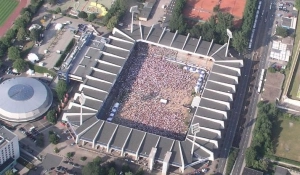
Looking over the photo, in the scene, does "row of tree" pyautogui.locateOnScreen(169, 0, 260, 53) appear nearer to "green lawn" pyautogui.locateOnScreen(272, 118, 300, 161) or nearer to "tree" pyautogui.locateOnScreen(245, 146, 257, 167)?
"green lawn" pyautogui.locateOnScreen(272, 118, 300, 161)

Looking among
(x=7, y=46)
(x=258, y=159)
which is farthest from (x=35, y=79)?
(x=258, y=159)

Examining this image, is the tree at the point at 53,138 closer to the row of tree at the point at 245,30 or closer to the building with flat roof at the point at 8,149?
the building with flat roof at the point at 8,149

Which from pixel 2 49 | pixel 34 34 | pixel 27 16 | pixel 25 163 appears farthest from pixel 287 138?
pixel 27 16

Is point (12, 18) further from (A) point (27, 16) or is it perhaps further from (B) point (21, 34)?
(B) point (21, 34)

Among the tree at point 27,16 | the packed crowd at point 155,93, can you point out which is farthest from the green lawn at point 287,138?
the tree at point 27,16

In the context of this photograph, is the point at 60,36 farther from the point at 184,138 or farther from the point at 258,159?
the point at 258,159
